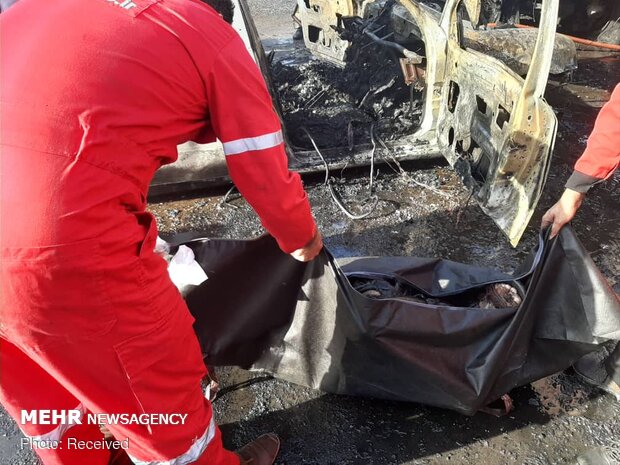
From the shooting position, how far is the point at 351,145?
12.7 ft

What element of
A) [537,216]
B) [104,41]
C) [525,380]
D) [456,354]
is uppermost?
[104,41]

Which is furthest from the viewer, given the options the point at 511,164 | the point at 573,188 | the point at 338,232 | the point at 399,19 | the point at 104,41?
the point at 399,19

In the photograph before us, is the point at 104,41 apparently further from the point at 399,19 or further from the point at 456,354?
the point at 399,19

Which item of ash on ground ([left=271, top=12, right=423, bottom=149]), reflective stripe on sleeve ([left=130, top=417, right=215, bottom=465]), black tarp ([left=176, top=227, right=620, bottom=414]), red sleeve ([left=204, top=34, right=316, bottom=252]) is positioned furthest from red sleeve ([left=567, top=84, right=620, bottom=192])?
ash on ground ([left=271, top=12, right=423, bottom=149])

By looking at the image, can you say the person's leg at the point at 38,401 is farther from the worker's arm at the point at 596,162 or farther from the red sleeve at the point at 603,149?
the red sleeve at the point at 603,149

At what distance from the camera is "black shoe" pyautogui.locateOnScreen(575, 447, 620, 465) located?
1.97m

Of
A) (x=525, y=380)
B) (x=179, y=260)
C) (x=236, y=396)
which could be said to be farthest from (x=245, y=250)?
(x=525, y=380)

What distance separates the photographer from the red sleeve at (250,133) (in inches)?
50.1

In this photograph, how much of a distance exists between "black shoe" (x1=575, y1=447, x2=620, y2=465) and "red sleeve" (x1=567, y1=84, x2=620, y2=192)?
1113 mm

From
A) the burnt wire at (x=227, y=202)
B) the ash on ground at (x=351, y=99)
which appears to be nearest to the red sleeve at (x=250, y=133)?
the burnt wire at (x=227, y=202)

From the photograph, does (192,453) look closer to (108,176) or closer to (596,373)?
(108,176)

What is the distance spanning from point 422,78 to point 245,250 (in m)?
2.63

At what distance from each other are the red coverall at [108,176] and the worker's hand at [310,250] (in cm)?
21

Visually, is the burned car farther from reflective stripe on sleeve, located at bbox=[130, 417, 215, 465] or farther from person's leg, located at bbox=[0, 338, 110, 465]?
person's leg, located at bbox=[0, 338, 110, 465]
